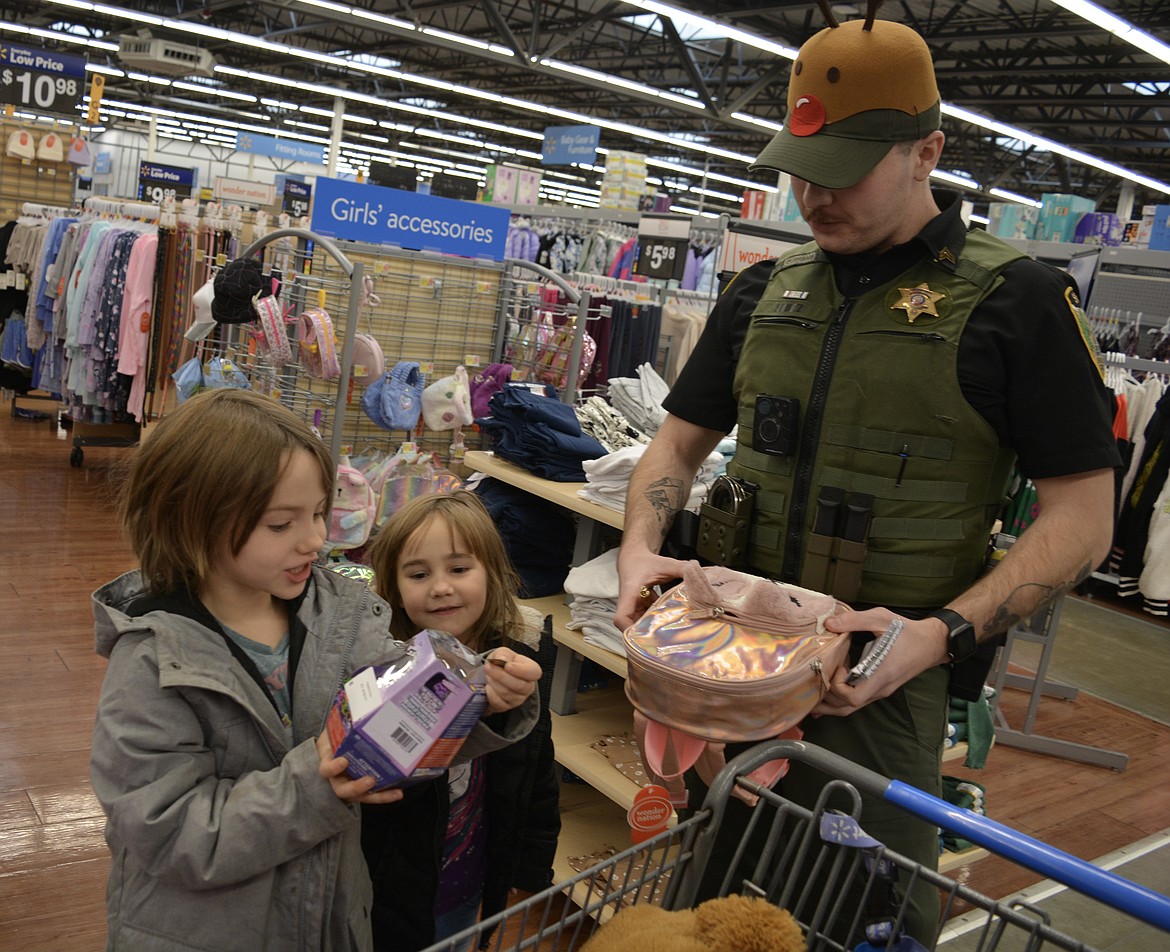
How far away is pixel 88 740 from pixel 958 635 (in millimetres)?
3080

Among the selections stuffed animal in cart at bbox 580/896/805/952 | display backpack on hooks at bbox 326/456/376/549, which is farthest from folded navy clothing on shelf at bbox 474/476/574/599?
stuffed animal in cart at bbox 580/896/805/952

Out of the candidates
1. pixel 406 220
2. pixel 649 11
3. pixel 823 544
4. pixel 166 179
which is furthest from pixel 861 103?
pixel 166 179

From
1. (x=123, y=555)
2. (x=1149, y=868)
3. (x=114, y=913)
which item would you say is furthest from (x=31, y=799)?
(x=1149, y=868)

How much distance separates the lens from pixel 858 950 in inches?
42.4

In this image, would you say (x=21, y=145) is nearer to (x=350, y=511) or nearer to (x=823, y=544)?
(x=350, y=511)

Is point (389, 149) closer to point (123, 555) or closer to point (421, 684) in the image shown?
point (123, 555)

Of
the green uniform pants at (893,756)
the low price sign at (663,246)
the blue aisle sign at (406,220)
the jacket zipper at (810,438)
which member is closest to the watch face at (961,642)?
the green uniform pants at (893,756)

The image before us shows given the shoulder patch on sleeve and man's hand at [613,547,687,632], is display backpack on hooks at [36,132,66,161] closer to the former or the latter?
man's hand at [613,547,687,632]

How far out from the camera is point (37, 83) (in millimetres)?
10922

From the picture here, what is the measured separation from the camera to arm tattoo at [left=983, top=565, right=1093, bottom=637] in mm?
1416

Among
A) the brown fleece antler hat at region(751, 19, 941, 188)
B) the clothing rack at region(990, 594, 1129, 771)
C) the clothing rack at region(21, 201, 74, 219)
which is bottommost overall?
the clothing rack at region(990, 594, 1129, 771)

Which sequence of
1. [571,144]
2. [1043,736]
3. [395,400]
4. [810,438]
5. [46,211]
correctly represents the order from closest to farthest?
[810,438] → [395,400] → [1043,736] → [46,211] → [571,144]

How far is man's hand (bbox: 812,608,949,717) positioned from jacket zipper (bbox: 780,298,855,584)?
276 millimetres

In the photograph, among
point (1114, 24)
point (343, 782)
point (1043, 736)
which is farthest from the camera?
point (1114, 24)
